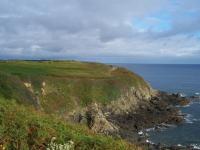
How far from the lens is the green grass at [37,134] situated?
16.5 metres

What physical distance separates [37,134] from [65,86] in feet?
205

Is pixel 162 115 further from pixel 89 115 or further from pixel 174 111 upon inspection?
pixel 89 115

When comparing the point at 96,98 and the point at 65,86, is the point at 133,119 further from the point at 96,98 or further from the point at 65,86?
the point at 65,86

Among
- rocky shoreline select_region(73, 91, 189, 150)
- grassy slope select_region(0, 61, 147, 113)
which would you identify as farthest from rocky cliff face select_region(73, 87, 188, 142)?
grassy slope select_region(0, 61, 147, 113)

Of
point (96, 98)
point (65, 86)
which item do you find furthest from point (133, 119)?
Answer: point (65, 86)

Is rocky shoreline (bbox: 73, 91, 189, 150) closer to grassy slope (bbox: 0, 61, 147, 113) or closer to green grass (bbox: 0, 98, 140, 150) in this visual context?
grassy slope (bbox: 0, 61, 147, 113)

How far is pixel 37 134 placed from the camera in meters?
17.2

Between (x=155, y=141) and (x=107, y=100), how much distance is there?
2365 centimetres

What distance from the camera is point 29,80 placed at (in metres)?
72.8

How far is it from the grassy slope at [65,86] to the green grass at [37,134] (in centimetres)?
3081

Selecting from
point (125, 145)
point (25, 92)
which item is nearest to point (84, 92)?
point (25, 92)

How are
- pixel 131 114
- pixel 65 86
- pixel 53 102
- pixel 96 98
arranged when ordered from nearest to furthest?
pixel 53 102, pixel 65 86, pixel 131 114, pixel 96 98

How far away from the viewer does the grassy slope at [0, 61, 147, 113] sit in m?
54.2

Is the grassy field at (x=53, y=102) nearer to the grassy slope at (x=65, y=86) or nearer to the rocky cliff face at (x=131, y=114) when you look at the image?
the grassy slope at (x=65, y=86)
